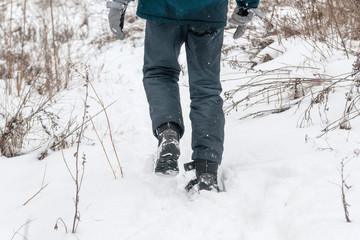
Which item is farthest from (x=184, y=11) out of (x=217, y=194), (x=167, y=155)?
Answer: (x=217, y=194)

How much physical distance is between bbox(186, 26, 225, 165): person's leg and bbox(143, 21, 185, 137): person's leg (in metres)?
0.07

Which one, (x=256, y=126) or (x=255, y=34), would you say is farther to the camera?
(x=255, y=34)

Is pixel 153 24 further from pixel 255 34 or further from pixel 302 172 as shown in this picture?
pixel 255 34

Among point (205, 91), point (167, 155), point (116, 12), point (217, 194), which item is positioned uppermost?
point (116, 12)

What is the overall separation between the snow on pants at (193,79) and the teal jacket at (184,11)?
0.04 metres

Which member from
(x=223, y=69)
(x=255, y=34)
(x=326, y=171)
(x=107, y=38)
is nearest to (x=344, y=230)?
(x=326, y=171)

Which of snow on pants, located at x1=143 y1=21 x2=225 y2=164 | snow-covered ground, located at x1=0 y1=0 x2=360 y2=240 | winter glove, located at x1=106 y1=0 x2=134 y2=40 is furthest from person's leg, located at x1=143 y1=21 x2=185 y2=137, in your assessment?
snow-covered ground, located at x1=0 y1=0 x2=360 y2=240

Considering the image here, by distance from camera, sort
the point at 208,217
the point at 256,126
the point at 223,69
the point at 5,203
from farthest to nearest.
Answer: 1. the point at 223,69
2. the point at 256,126
3. the point at 5,203
4. the point at 208,217

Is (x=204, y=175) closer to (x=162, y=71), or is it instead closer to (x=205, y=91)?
(x=205, y=91)

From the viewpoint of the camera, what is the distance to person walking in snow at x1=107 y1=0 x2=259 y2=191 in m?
1.76

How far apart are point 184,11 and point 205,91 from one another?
0.38 meters

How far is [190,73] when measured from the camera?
192 centimetres

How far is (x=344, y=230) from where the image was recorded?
1.22 m

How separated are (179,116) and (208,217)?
54cm
